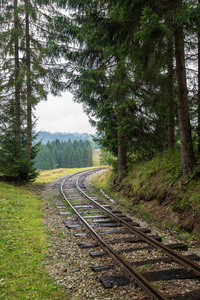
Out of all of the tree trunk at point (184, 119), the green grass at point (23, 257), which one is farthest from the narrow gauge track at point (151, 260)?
the tree trunk at point (184, 119)

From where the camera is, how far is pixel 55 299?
3.63m

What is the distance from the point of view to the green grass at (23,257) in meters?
3.81

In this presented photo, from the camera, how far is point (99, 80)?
13.8 metres

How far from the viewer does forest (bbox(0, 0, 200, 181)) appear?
7.73 metres

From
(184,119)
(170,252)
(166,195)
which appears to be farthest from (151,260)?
(184,119)

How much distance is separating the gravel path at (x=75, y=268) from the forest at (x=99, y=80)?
481 cm

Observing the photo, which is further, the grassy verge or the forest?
the forest

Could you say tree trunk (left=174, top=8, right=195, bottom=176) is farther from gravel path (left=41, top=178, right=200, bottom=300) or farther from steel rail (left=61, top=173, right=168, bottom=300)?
steel rail (left=61, top=173, right=168, bottom=300)

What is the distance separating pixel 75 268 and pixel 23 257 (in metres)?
1.43

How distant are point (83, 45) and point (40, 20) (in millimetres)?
4850

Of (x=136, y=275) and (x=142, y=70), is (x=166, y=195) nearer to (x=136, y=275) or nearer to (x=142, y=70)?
(x=136, y=275)

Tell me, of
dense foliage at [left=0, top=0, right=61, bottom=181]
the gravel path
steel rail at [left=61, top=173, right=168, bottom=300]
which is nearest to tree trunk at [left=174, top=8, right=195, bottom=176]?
the gravel path

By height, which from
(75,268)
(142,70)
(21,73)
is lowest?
(75,268)

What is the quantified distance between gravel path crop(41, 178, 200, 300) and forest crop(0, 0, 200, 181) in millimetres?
4805
